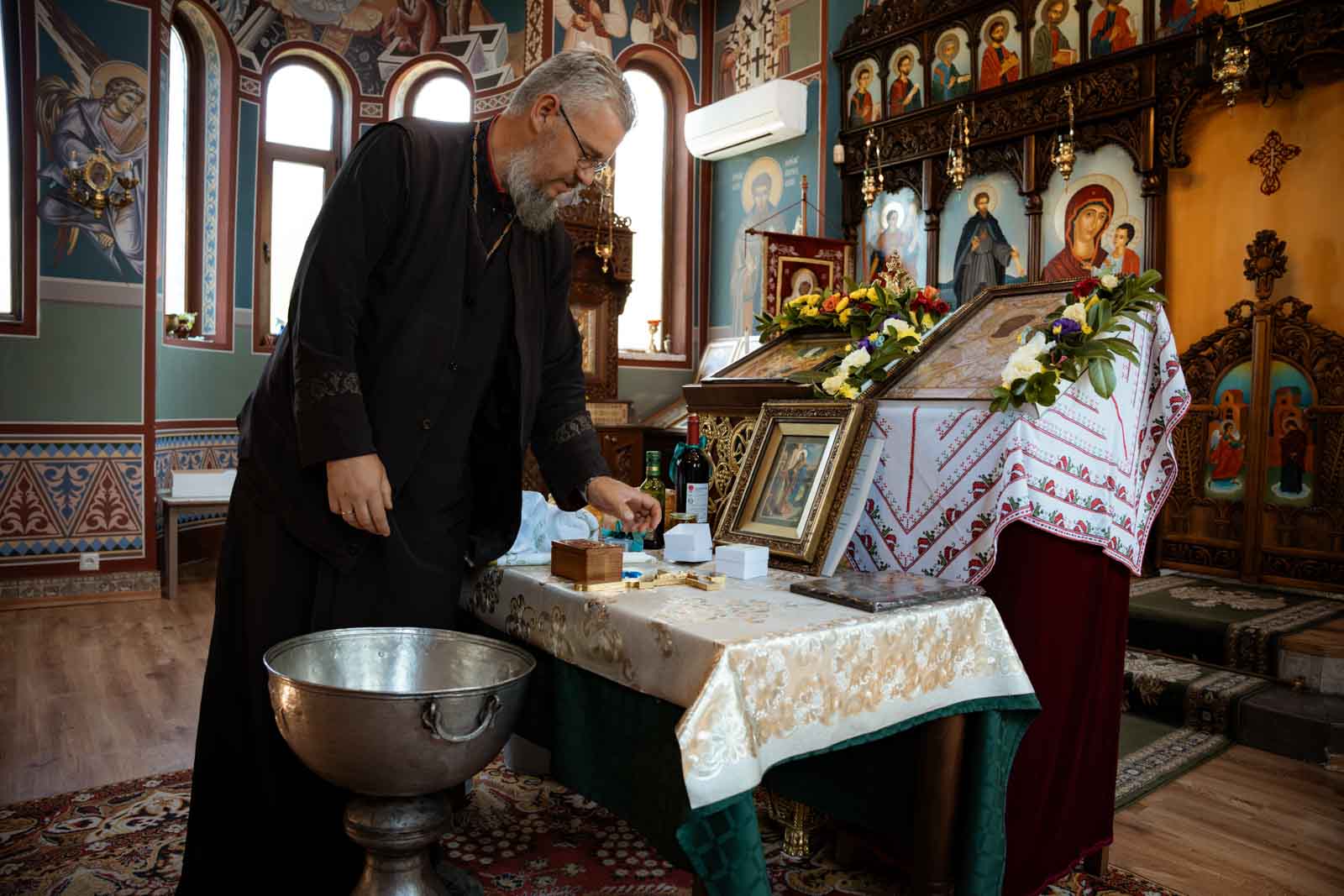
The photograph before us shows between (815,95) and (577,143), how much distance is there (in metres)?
7.82

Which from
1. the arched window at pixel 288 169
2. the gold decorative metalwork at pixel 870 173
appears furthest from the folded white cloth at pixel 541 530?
the arched window at pixel 288 169

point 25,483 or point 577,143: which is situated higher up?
point 577,143

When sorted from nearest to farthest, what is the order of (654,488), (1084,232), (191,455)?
1. (654,488)
2. (1084,232)
3. (191,455)

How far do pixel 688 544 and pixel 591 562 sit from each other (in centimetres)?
34

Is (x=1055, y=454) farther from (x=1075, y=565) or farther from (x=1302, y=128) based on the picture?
(x=1302, y=128)

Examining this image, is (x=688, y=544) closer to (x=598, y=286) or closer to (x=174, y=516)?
(x=174, y=516)

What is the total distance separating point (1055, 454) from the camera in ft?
7.02

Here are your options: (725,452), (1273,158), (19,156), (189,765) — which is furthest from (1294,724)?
(19,156)

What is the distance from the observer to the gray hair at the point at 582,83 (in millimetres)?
1900

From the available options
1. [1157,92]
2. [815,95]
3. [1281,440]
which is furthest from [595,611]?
[815,95]

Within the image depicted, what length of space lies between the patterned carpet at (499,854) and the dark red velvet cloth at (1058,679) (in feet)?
0.84

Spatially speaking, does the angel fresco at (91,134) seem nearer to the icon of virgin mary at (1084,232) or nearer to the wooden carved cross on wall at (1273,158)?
the icon of virgin mary at (1084,232)

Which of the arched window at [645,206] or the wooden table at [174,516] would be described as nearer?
the wooden table at [174,516]

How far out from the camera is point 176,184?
826 centimetres
